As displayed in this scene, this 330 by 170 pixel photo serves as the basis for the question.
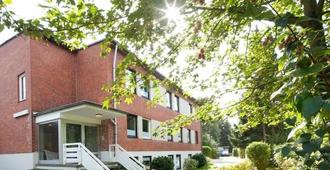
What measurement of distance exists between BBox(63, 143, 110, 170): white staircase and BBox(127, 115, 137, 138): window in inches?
192

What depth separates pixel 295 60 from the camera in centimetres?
169

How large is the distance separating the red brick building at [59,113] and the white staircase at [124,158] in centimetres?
5

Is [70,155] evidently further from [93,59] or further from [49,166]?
[93,59]

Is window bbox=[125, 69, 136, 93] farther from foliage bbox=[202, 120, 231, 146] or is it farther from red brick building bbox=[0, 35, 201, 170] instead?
foliage bbox=[202, 120, 231, 146]

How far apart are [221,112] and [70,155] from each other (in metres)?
12.0

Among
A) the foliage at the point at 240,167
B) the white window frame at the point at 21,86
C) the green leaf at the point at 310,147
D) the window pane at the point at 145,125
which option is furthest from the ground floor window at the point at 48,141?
the green leaf at the point at 310,147

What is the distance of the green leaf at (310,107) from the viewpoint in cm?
137

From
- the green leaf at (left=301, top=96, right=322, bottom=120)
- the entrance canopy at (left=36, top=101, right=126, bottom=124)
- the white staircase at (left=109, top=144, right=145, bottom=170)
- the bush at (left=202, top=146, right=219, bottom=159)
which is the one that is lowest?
the bush at (left=202, top=146, right=219, bottom=159)

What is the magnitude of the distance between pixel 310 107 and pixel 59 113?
15431 mm

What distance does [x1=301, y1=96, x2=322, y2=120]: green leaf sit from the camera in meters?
1.37

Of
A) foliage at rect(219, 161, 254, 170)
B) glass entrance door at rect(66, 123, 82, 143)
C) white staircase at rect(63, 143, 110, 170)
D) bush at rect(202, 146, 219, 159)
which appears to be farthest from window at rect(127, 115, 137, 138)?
bush at rect(202, 146, 219, 159)

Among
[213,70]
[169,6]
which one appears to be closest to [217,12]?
[169,6]

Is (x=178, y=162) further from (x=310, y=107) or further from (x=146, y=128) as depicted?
(x=310, y=107)

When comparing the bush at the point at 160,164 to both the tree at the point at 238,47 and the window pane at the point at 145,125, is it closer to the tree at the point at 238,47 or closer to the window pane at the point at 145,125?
the window pane at the point at 145,125
